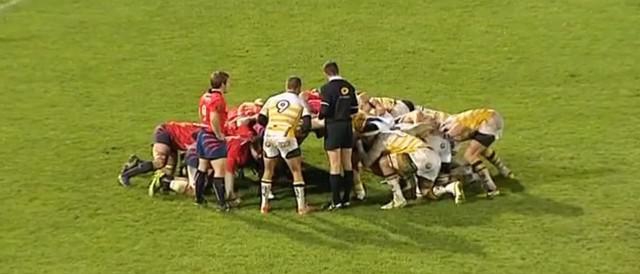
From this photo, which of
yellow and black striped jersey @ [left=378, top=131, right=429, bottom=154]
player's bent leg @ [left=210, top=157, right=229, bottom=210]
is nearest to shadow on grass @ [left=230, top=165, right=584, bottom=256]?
player's bent leg @ [left=210, top=157, right=229, bottom=210]

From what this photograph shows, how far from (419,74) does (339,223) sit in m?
10.4

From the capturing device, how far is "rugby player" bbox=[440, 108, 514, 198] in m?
19.5

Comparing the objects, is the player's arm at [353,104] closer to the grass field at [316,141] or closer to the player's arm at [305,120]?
the player's arm at [305,120]

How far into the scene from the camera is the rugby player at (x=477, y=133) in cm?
1947

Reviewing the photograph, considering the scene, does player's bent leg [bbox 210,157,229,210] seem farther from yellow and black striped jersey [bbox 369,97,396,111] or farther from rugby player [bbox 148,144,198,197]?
yellow and black striped jersey [bbox 369,97,396,111]

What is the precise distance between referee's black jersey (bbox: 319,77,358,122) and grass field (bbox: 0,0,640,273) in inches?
57.0

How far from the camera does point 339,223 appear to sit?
60.7 ft

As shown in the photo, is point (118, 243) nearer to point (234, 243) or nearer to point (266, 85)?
point (234, 243)

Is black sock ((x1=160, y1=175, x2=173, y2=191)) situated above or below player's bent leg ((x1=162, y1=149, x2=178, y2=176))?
below

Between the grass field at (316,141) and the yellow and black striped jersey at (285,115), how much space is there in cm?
132

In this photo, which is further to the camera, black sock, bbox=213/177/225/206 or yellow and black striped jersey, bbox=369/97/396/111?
yellow and black striped jersey, bbox=369/97/396/111

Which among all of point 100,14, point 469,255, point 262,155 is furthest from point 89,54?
point 469,255

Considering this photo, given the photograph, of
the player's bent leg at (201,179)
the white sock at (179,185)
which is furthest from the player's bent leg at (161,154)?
the player's bent leg at (201,179)

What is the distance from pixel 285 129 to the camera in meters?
18.1
